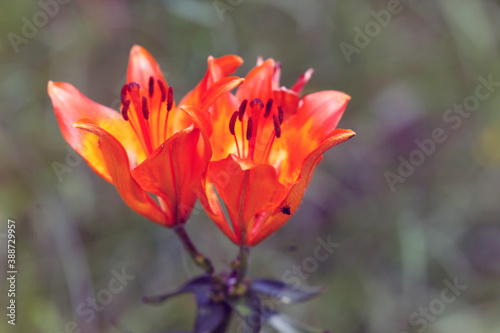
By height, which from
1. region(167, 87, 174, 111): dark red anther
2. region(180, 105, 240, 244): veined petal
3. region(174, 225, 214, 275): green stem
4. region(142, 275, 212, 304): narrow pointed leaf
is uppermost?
region(167, 87, 174, 111): dark red anther

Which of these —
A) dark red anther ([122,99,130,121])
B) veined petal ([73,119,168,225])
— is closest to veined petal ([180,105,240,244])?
veined petal ([73,119,168,225])

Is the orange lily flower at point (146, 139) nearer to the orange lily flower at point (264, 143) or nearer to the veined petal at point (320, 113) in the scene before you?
the orange lily flower at point (264, 143)

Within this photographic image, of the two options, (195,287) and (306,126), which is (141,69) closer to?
(306,126)

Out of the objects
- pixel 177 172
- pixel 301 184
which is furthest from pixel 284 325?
pixel 177 172

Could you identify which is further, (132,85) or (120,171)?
(132,85)

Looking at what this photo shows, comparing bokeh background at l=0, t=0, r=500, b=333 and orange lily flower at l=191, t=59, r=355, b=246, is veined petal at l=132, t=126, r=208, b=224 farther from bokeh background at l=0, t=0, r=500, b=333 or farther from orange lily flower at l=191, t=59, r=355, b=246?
bokeh background at l=0, t=0, r=500, b=333

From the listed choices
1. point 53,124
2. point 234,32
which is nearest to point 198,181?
point 53,124

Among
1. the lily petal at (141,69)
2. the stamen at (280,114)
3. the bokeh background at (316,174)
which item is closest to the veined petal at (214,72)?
the lily petal at (141,69)

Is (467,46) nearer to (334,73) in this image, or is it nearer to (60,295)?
(334,73)
